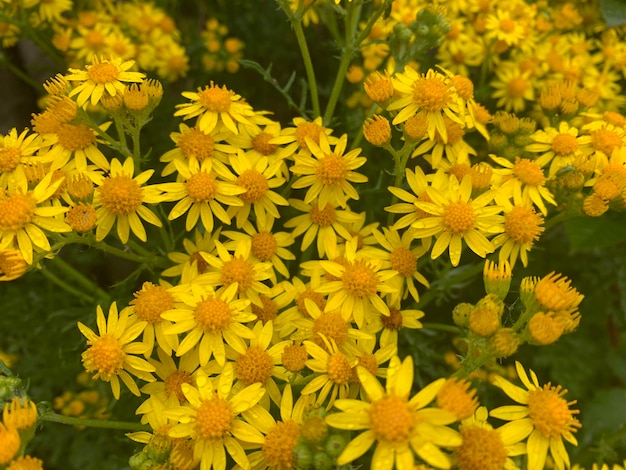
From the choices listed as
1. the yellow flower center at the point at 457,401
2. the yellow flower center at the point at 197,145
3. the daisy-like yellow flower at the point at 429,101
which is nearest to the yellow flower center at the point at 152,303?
the yellow flower center at the point at 197,145

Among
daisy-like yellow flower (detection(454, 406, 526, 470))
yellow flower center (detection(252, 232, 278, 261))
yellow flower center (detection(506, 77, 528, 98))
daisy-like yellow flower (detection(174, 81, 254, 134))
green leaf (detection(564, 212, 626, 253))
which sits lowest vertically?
daisy-like yellow flower (detection(454, 406, 526, 470))

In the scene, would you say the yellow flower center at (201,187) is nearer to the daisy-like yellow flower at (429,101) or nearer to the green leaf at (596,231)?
the daisy-like yellow flower at (429,101)

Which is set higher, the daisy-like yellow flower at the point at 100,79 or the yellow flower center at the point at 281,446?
the daisy-like yellow flower at the point at 100,79

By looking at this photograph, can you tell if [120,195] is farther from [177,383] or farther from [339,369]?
[339,369]

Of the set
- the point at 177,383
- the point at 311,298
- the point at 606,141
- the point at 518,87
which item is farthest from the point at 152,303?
the point at 518,87

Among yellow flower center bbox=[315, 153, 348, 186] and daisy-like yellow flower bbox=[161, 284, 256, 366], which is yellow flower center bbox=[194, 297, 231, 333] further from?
yellow flower center bbox=[315, 153, 348, 186]

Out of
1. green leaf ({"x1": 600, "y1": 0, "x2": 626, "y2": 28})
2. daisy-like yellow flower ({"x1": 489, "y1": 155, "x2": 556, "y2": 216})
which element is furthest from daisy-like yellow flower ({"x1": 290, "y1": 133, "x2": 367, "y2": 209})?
green leaf ({"x1": 600, "y1": 0, "x2": 626, "y2": 28})
